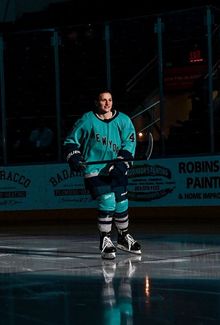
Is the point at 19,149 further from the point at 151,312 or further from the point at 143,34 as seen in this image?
the point at 151,312

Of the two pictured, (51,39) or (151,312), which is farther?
(51,39)

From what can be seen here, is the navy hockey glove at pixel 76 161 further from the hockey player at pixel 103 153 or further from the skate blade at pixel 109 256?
the skate blade at pixel 109 256

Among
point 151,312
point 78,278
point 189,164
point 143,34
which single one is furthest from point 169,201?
point 151,312

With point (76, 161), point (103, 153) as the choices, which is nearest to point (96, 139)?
point (103, 153)

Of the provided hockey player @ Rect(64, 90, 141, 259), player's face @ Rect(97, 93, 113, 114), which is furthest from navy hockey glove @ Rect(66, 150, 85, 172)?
player's face @ Rect(97, 93, 113, 114)

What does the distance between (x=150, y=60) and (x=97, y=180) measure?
7.09 meters

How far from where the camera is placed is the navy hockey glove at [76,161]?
25.3 ft

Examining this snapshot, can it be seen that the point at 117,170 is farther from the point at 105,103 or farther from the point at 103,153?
the point at 105,103

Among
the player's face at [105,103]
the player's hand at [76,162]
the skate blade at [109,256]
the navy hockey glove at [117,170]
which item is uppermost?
the player's face at [105,103]

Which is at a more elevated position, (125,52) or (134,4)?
(134,4)

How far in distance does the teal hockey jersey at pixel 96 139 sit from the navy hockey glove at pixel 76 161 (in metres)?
0.06

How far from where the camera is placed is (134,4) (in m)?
21.0

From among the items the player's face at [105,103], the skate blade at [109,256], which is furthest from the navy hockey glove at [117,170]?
the skate blade at [109,256]

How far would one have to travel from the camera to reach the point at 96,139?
784cm
